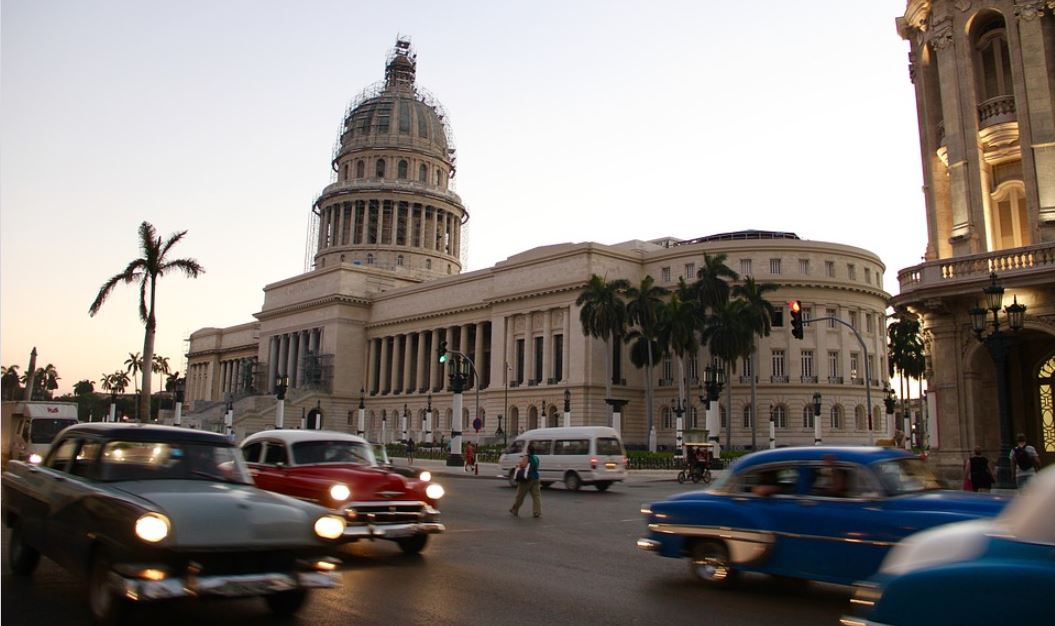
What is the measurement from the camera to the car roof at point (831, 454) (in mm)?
9078

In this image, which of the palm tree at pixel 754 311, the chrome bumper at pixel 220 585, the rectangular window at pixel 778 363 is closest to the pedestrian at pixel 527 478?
the chrome bumper at pixel 220 585

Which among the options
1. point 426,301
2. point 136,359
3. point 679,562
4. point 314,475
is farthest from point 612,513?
point 136,359

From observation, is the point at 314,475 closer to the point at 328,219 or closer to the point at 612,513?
the point at 612,513

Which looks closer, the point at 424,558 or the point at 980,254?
the point at 424,558

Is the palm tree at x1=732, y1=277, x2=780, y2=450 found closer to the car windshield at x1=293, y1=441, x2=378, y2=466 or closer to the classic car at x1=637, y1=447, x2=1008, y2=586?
the car windshield at x1=293, y1=441, x2=378, y2=466

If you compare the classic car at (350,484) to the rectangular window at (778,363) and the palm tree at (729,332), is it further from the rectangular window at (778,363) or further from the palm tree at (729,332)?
the rectangular window at (778,363)

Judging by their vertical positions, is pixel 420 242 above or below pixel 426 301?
above

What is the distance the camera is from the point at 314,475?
11930 mm

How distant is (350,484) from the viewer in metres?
11.5

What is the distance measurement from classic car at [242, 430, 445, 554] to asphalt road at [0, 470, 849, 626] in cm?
49

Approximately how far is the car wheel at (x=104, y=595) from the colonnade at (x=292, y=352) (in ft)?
307

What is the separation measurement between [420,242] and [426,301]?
28.1 m

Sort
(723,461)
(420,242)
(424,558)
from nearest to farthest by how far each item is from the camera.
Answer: (424,558), (723,461), (420,242)

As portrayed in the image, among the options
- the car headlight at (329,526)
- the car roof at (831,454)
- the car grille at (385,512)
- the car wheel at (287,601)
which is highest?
the car roof at (831,454)
